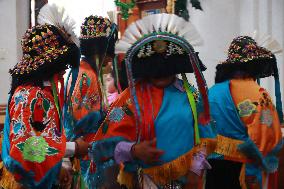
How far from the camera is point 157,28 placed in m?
2.93

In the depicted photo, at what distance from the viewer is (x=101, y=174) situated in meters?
3.48

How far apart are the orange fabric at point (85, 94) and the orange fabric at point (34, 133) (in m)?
1.05

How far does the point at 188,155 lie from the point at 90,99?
1.49 metres

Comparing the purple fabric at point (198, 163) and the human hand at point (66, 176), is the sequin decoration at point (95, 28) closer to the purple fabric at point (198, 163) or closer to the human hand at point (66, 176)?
the human hand at point (66, 176)

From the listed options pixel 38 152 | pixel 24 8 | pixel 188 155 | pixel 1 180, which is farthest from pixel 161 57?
pixel 24 8

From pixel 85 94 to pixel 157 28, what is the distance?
4.63 ft

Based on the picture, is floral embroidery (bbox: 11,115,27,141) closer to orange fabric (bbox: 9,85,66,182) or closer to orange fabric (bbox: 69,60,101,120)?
orange fabric (bbox: 9,85,66,182)

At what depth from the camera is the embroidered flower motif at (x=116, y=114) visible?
117 inches

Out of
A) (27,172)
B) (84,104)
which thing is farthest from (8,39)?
(27,172)

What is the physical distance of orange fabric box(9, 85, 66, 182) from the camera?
9.38ft

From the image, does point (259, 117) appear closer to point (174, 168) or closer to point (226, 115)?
point (226, 115)

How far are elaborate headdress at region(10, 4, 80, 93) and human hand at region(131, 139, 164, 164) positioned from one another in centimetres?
74

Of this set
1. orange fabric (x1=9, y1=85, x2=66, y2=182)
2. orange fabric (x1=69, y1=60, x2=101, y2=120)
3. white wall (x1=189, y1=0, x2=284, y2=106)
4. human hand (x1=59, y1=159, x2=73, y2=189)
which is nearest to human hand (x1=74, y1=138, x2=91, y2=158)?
human hand (x1=59, y1=159, x2=73, y2=189)

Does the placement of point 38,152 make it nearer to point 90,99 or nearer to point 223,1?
point 90,99
